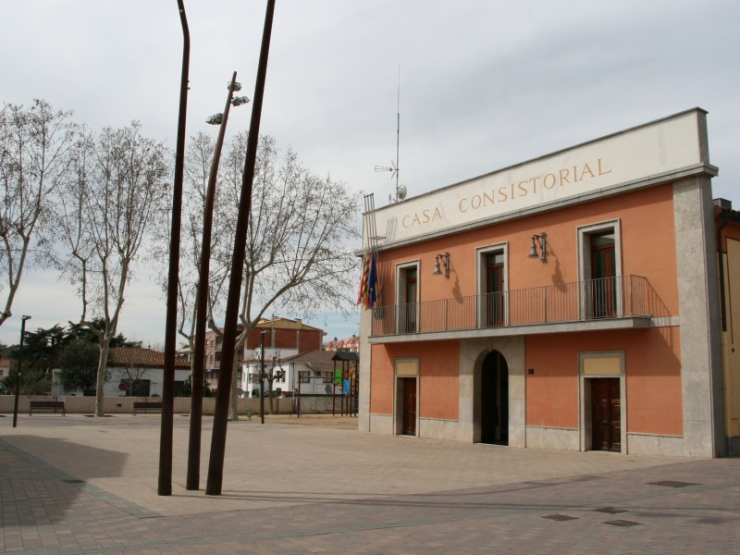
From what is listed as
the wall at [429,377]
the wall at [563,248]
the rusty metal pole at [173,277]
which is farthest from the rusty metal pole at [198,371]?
the wall at [429,377]

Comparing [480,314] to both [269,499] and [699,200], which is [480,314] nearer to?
[699,200]

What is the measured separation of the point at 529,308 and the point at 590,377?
2718 millimetres

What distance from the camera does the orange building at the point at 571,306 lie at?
53.0 feet

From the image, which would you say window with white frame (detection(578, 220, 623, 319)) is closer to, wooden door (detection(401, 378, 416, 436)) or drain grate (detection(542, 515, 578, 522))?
wooden door (detection(401, 378, 416, 436))

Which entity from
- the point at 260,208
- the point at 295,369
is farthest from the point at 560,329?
the point at 295,369

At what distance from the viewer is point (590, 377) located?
1823 centimetres

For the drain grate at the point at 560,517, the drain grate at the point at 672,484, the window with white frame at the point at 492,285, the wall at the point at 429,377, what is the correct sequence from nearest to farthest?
the drain grate at the point at 560,517, the drain grate at the point at 672,484, the window with white frame at the point at 492,285, the wall at the point at 429,377

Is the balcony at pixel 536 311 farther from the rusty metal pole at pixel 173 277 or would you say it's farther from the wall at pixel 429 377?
the rusty metal pole at pixel 173 277

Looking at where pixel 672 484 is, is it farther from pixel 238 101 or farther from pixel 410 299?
pixel 410 299

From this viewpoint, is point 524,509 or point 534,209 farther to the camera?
point 534,209

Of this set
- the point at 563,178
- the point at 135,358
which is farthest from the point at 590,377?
the point at 135,358

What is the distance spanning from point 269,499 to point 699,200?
12.2 m

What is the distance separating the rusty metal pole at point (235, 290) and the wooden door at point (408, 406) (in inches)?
598

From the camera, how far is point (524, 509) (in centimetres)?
879
